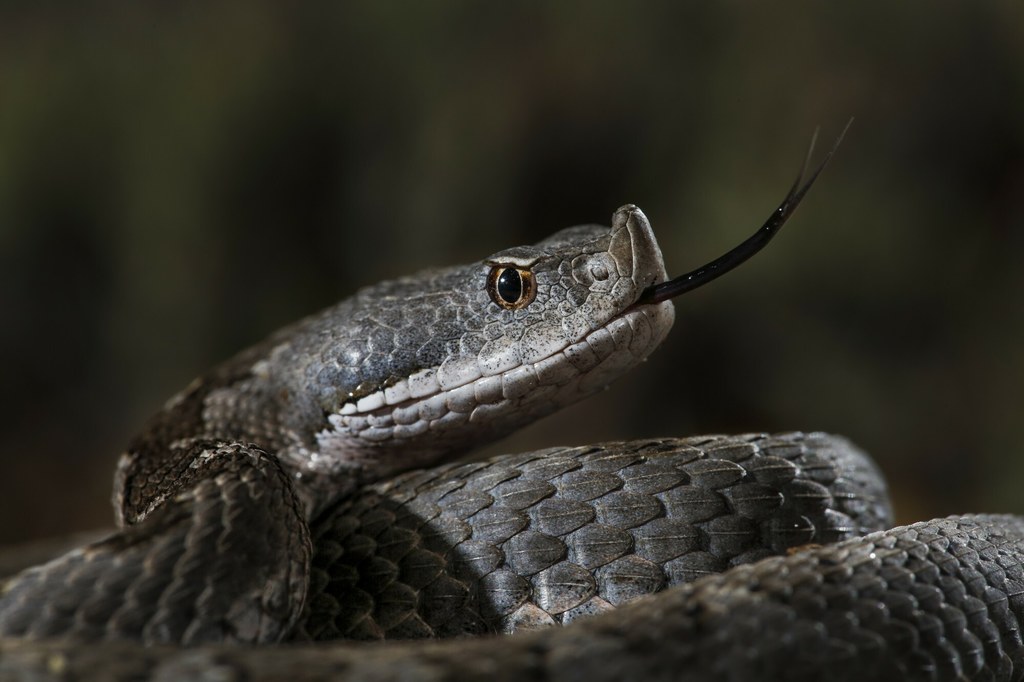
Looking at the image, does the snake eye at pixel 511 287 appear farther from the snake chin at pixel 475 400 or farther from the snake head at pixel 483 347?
the snake chin at pixel 475 400

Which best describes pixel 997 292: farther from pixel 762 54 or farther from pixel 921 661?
pixel 921 661

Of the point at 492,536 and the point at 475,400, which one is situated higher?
the point at 475,400

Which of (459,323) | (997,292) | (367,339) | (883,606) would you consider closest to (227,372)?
(367,339)

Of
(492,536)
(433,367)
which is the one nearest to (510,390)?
(433,367)

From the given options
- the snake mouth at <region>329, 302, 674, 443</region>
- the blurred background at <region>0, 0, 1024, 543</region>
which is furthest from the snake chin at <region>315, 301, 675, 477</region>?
the blurred background at <region>0, 0, 1024, 543</region>

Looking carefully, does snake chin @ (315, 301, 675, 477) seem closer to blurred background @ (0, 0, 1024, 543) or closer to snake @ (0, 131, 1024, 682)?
snake @ (0, 131, 1024, 682)

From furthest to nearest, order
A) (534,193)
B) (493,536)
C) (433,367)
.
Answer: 1. (534,193)
2. (433,367)
3. (493,536)

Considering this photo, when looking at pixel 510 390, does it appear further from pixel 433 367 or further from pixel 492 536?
pixel 492 536
